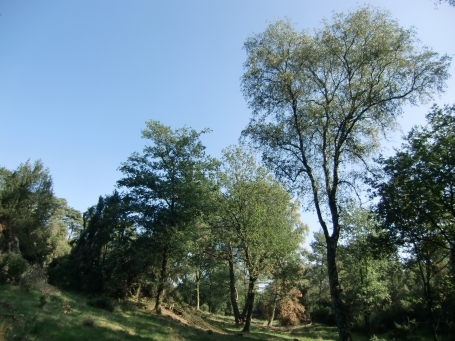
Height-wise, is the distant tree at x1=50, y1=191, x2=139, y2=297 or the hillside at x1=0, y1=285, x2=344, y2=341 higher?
the distant tree at x1=50, y1=191, x2=139, y2=297

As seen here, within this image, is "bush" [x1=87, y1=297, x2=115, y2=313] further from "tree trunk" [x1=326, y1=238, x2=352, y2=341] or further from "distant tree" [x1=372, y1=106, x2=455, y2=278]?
"distant tree" [x1=372, y1=106, x2=455, y2=278]

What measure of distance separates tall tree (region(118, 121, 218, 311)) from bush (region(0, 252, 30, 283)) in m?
8.99

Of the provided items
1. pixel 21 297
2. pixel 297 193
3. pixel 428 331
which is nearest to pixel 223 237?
pixel 297 193

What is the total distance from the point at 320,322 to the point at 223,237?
31.5m

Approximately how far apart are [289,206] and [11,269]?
955 inches

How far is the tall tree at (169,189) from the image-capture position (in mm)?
25094

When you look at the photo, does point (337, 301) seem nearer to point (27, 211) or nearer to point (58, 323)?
point (58, 323)

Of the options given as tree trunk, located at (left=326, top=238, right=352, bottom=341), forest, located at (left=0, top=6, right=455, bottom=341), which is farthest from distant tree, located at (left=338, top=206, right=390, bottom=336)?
tree trunk, located at (left=326, top=238, right=352, bottom=341)

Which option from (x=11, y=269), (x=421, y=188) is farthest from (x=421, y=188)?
(x=11, y=269)

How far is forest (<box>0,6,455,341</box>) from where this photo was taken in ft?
51.1

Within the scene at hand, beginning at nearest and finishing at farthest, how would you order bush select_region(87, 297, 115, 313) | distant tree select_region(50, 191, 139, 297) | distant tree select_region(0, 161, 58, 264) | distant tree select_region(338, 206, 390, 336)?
bush select_region(87, 297, 115, 313) → distant tree select_region(50, 191, 139, 297) → distant tree select_region(0, 161, 58, 264) → distant tree select_region(338, 206, 390, 336)

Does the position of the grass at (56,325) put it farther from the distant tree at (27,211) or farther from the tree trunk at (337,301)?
the distant tree at (27,211)

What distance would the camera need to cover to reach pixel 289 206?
101 ft

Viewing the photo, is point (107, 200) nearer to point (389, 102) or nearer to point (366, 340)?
point (389, 102)
